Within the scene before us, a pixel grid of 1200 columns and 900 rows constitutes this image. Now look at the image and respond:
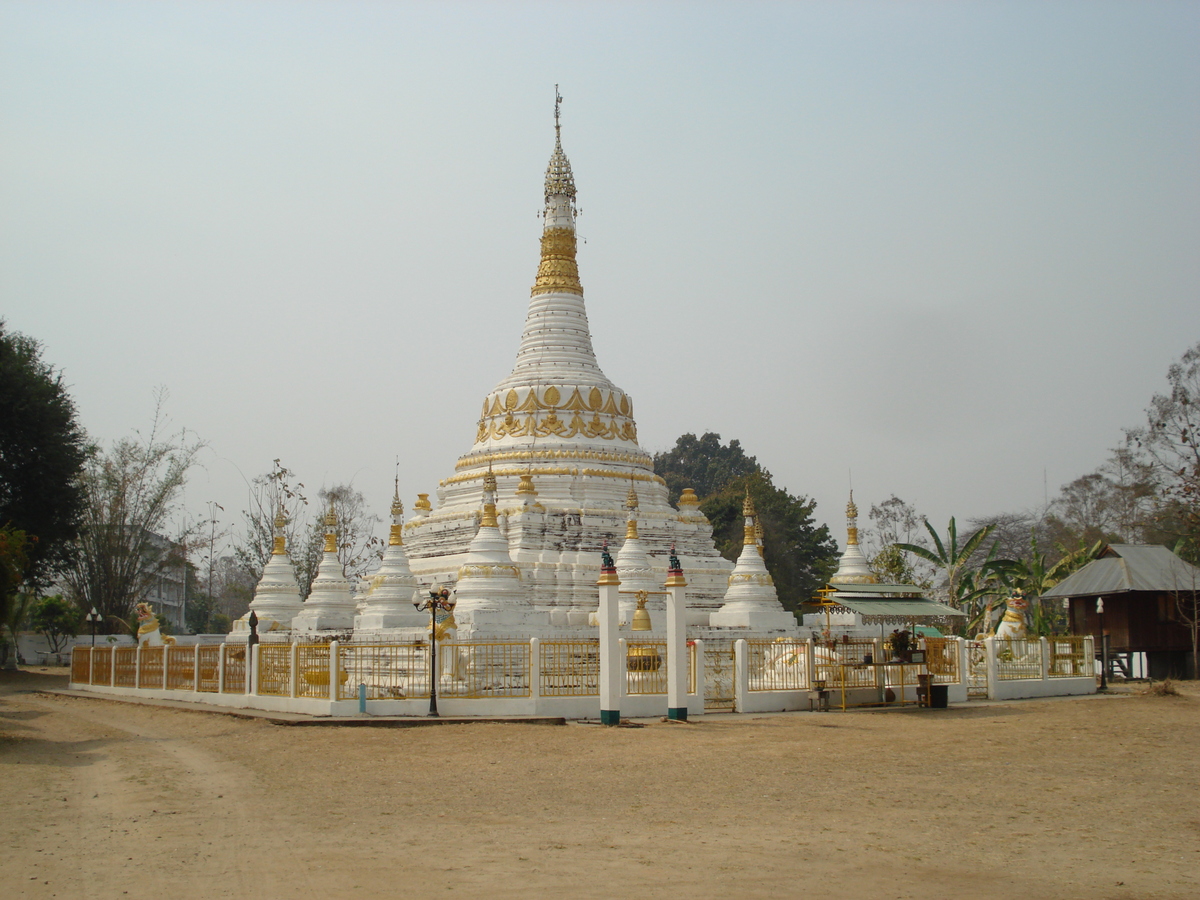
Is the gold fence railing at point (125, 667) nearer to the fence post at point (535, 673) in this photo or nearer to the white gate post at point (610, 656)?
the fence post at point (535, 673)

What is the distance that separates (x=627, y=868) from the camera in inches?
334

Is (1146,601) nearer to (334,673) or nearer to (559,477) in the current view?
(559,477)

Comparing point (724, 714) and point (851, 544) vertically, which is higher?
point (851, 544)

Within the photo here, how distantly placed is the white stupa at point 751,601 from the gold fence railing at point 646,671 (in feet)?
33.2

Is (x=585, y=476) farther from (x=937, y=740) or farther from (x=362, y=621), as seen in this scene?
(x=937, y=740)

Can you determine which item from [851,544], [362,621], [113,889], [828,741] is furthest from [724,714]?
[851,544]

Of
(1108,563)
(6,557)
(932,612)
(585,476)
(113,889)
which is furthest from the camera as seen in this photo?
(585,476)

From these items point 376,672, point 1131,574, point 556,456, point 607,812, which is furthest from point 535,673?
point 1131,574

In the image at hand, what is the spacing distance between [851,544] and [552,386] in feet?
34.6

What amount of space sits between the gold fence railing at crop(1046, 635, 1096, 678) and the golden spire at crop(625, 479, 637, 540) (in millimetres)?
10453

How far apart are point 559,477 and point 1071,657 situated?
50.1 ft

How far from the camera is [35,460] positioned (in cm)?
3494

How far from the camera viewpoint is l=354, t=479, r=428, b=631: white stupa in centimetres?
2859

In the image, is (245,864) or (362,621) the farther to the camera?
(362,621)
